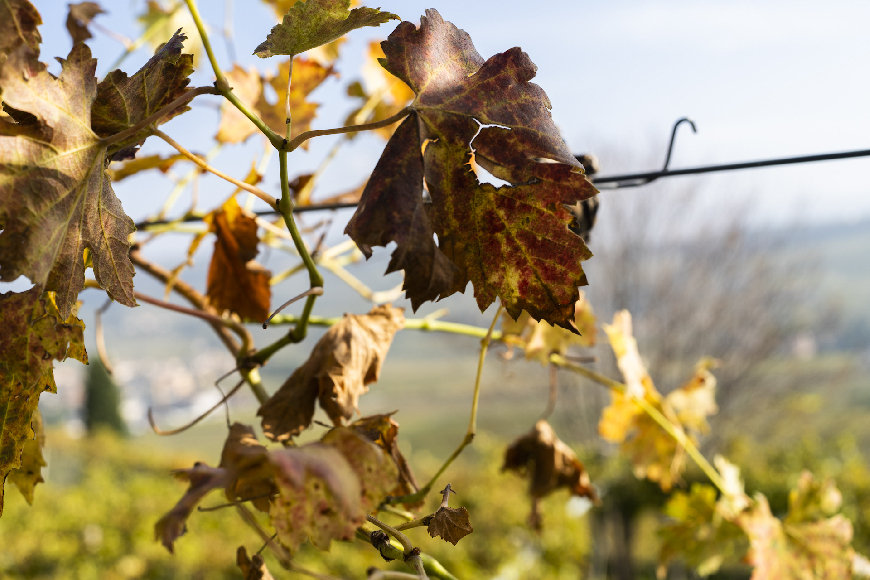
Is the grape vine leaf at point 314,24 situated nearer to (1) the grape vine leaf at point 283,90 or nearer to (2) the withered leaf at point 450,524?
(2) the withered leaf at point 450,524

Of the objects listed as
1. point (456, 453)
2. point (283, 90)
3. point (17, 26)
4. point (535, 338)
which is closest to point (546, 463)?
point (535, 338)

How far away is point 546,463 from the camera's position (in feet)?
2.38

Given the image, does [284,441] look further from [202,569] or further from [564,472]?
[202,569]

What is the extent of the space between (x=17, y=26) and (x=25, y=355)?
0.14 meters

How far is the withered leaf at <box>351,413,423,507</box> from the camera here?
0.32 metres

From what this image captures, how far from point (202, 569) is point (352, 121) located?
326 cm

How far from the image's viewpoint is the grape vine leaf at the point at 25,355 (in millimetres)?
271

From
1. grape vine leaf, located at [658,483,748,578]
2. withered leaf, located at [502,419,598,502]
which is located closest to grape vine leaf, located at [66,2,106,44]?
withered leaf, located at [502,419,598,502]

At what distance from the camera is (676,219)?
27.6 feet

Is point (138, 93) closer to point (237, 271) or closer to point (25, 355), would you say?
point (25, 355)

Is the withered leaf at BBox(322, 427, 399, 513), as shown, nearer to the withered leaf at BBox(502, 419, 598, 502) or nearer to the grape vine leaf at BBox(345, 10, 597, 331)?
the grape vine leaf at BBox(345, 10, 597, 331)

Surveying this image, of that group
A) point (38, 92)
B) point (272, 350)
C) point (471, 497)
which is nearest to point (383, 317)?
point (272, 350)

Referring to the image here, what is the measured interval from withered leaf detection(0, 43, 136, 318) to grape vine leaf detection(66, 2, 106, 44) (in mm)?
328

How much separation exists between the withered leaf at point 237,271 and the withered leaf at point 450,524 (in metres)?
0.28
